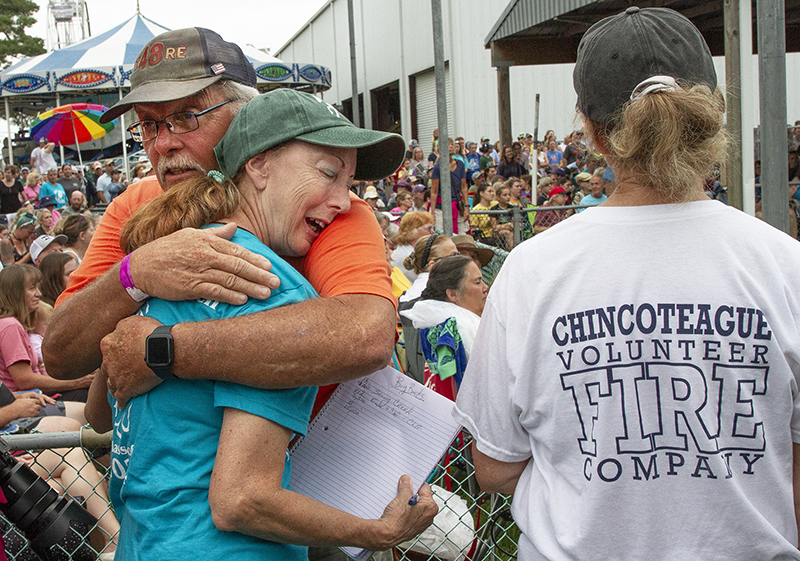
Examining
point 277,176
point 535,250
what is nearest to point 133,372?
point 277,176

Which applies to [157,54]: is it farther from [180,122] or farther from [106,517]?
[106,517]

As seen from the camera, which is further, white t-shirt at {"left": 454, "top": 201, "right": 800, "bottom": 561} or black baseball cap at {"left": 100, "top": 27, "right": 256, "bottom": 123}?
black baseball cap at {"left": 100, "top": 27, "right": 256, "bottom": 123}

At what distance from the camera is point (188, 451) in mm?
1334

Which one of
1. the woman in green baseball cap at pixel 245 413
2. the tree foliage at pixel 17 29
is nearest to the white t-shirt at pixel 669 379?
the woman in green baseball cap at pixel 245 413

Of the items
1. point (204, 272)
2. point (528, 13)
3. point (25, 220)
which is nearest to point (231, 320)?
point (204, 272)

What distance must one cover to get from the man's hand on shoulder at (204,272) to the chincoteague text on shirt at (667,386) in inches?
24.1

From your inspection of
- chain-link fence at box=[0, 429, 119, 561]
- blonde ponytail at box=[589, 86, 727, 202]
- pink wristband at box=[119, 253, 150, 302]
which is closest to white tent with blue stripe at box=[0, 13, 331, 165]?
chain-link fence at box=[0, 429, 119, 561]

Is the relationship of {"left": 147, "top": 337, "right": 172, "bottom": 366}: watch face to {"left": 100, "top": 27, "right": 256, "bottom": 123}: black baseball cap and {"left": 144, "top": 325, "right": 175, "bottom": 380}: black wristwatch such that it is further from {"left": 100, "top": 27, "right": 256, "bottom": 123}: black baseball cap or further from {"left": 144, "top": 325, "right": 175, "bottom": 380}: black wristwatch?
{"left": 100, "top": 27, "right": 256, "bottom": 123}: black baseball cap

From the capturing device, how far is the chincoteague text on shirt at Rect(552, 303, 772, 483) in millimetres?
1254

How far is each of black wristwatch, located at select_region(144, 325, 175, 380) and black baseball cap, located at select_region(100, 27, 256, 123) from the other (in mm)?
827

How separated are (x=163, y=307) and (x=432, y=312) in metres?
3.22

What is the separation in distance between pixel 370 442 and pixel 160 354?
1.83ft

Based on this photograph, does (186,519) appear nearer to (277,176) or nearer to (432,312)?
(277,176)

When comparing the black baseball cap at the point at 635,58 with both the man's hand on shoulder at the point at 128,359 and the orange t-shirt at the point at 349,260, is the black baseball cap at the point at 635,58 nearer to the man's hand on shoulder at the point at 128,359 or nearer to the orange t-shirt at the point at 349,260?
the orange t-shirt at the point at 349,260
